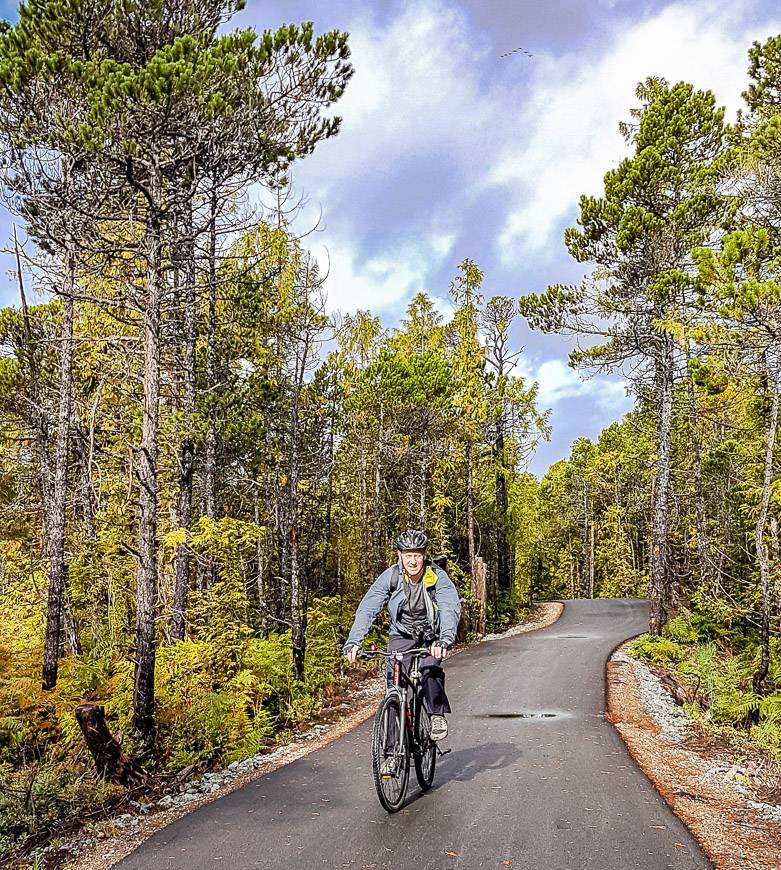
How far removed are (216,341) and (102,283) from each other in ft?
8.16

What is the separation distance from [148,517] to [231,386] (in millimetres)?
6387

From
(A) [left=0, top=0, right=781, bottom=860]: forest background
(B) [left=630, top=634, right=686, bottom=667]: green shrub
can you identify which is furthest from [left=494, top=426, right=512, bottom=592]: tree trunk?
(B) [left=630, top=634, right=686, bottom=667]: green shrub

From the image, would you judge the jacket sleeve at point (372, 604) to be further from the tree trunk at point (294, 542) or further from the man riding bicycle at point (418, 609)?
the tree trunk at point (294, 542)

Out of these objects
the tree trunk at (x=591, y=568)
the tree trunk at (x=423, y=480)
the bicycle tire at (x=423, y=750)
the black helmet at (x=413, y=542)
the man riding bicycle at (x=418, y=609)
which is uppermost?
the tree trunk at (x=423, y=480)

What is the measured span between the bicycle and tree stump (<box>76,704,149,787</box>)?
2.88 meters

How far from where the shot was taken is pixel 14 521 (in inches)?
696

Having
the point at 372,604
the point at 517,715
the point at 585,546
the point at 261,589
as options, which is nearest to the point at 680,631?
the point at 517,715

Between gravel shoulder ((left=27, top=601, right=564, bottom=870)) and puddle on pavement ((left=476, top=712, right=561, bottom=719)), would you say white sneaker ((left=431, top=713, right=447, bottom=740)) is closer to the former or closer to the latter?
gravel shoulder ((left=27, top=601, right=564, bottom=870))

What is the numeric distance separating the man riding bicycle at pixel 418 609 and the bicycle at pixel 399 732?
0.09 m

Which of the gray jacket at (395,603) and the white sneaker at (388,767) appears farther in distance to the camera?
the gray jacket at (395,603)

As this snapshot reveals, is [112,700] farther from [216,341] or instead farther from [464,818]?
[216,341]

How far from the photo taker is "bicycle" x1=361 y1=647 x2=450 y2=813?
5207mm

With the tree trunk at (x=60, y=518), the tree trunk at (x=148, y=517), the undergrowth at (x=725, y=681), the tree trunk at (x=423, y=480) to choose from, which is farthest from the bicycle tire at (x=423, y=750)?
the tree trunk at (x=423, y=480)

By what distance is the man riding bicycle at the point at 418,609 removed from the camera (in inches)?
217
